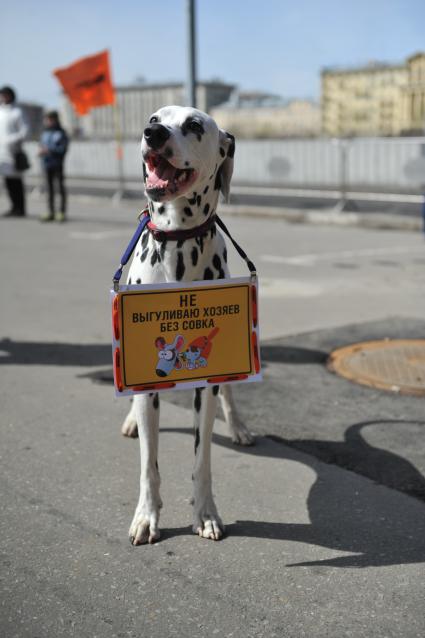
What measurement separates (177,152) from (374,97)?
174 metres

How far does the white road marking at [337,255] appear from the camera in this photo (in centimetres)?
1005

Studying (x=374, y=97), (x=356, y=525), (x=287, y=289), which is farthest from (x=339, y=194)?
(x=374, y=97)

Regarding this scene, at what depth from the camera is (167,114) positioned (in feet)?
9.67

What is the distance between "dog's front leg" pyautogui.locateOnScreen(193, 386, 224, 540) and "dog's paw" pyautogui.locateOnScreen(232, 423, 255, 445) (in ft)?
2.84

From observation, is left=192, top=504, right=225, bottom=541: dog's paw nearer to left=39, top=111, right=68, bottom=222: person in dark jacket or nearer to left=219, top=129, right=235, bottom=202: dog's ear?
left=219, top=129, right=235, bottom=202: dog's ear

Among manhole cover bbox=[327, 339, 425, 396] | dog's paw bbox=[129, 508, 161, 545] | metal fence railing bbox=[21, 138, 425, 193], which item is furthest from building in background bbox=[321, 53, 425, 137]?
dog's paw bbox=[129, 508, 161, 545]

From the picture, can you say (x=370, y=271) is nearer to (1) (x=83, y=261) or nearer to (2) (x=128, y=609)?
(1) (x=83, y=261)

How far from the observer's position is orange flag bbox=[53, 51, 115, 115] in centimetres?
1641

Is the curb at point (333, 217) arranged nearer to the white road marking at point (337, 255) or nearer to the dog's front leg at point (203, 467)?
the white road marking at point (337, 255)

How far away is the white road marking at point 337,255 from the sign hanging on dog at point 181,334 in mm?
6710

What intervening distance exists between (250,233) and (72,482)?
9.74 metres

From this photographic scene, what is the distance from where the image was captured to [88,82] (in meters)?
16.7

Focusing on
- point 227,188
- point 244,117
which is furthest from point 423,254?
point 244,117

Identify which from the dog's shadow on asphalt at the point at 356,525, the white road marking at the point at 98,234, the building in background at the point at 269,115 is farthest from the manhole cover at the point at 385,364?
the building in background at the point at 269,115
